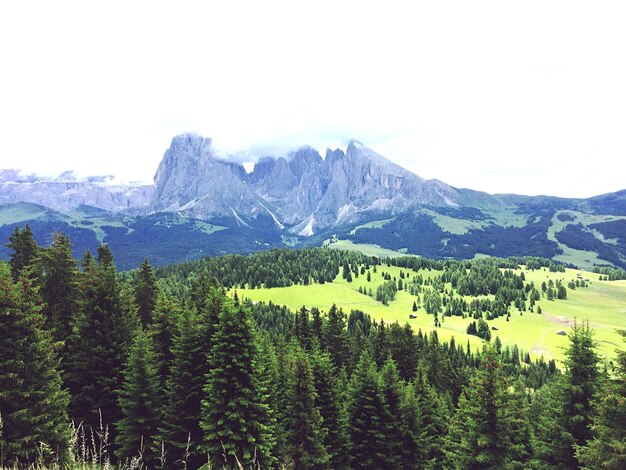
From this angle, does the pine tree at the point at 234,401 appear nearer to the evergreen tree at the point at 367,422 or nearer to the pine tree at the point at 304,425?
the pine tree at the point at 304,425

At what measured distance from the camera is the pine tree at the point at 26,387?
62.6 feet

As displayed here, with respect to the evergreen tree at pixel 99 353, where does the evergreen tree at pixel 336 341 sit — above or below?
below

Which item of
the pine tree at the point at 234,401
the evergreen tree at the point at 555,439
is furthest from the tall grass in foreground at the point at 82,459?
the evergreen tree at the point at 555,439

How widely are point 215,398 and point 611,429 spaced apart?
70.8 ft

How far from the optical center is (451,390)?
6619cm

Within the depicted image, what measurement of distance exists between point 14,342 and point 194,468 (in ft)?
45.6

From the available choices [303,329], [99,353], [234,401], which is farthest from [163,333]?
[303,329]

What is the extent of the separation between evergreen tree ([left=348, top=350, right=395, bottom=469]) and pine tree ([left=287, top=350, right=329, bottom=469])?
6444 millimetres

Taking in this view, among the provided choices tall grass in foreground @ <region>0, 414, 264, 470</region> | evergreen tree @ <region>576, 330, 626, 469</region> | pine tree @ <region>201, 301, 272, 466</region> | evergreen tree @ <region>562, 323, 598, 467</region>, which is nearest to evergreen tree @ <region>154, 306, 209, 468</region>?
tall grass in foreground @ <region>0, 414, 264, 470</region>

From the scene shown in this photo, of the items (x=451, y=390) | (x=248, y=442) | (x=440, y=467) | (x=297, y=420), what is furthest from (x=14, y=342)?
(x=451, y=390)

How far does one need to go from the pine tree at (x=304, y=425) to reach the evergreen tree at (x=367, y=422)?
6.44 meters

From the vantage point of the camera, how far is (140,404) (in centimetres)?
2759

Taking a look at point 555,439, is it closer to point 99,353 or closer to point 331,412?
point 331,412

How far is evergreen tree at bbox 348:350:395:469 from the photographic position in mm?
37625
